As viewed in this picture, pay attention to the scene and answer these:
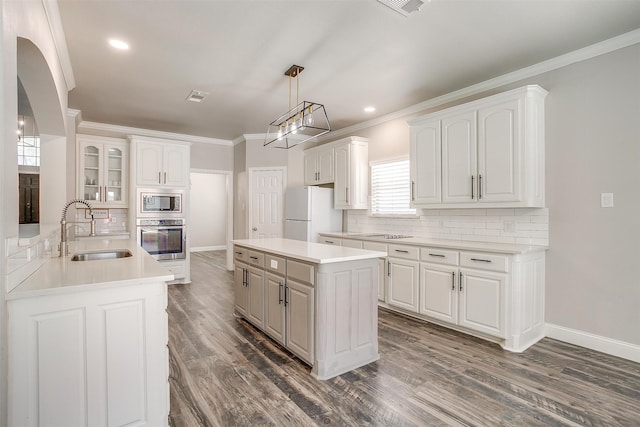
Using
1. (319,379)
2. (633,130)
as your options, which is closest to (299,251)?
(319,379)

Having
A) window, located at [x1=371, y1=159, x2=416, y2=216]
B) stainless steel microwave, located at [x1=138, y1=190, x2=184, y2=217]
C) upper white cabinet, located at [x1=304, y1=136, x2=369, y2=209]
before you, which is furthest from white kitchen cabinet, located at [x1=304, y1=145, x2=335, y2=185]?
stainless steel microwave, located at [x1=138, y1=190, x2=184, y2=217]

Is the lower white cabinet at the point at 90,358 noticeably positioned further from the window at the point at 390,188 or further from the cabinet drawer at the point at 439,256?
the window at the point at 390,188

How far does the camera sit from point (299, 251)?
2.80 meters

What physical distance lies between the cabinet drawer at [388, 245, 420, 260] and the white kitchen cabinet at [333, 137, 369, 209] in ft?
4.33

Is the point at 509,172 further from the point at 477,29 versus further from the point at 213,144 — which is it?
the point at 213,144

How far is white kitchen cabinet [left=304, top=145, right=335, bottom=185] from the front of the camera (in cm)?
547

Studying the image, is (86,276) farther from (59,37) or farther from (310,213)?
(310,213)

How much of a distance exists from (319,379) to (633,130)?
3213mm

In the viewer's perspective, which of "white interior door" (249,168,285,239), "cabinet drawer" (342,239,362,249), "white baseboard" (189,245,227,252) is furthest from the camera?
"white baseboard" (189,245,227,252)

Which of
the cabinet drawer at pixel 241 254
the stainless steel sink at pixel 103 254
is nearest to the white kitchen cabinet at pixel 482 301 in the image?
the cabinet drawer at pixel 241 254

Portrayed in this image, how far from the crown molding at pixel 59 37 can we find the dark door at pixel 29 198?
1.07 m

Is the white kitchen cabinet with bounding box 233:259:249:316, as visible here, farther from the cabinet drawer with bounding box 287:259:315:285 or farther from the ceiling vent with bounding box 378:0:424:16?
the ceiling vent with bounding box 378:0:424:16

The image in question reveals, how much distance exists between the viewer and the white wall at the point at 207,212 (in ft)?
32.2

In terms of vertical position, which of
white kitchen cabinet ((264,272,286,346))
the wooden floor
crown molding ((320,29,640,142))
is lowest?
the wooden floor
